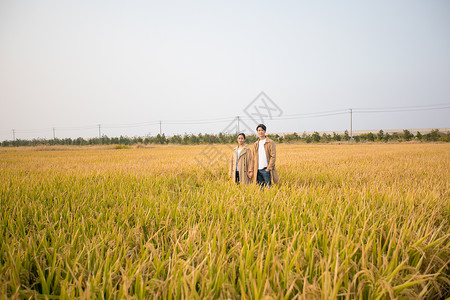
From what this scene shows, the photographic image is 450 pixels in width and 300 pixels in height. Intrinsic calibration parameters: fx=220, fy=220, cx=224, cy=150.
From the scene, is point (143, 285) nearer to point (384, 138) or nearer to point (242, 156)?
point (242, 156)

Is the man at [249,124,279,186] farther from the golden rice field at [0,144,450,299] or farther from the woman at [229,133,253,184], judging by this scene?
the golden rice field at [0,144,450,299]

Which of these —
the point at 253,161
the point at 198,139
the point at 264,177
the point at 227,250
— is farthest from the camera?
the point at 198,139

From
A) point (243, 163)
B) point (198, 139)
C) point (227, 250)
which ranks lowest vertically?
point (227, 250)

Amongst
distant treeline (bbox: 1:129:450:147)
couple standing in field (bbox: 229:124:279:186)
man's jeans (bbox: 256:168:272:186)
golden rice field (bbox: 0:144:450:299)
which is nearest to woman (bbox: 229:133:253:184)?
couple standing in field (bbox: 229:124:279:186)

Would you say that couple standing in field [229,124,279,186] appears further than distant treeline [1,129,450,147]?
No

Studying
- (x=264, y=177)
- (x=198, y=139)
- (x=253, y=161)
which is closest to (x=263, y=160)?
(x=253, y=161)

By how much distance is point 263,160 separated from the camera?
15.9ft

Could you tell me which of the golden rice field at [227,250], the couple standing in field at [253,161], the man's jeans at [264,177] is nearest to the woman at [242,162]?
the couple standing in field at [253,161]

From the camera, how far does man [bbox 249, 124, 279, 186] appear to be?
4.61m

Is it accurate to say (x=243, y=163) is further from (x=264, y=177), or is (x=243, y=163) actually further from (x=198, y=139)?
(x=198, y=139)

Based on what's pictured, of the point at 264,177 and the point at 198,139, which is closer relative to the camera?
the point at 264,177

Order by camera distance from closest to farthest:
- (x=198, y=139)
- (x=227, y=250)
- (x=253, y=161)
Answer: (x=227, y=250), (x=253, y=161), (x=198, y=139)

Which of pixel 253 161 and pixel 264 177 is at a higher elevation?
pixel 253 161

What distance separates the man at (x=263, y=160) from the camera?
4.61 m
